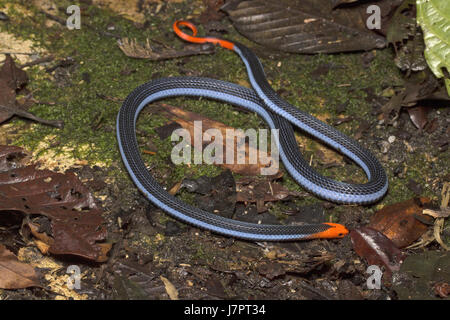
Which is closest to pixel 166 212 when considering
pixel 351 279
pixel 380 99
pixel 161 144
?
pixel 161 144

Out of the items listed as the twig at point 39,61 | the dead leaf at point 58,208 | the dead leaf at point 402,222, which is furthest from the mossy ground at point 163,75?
the dead leaf at point 58,208

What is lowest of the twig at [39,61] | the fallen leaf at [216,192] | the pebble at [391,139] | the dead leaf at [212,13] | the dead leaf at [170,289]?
the dead leaf at [170,289]

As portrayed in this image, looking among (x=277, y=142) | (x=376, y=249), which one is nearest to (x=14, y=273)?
(x=277, y=142)

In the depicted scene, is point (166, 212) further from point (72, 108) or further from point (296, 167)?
point (72, 108)

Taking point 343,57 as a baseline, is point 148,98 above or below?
below

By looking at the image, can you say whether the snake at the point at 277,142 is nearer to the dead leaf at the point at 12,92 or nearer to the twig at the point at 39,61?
the dead leaf at the point at 12,92
